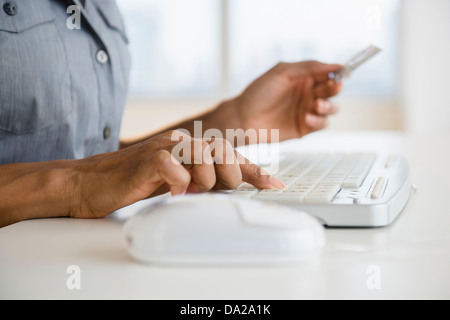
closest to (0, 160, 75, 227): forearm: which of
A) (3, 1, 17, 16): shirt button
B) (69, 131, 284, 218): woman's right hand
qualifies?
(69, 131, 284, 218): woman's right hand

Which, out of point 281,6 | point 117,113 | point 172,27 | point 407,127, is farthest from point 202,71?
point 117,113

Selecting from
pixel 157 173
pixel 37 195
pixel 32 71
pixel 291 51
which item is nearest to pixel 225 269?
pixel 157 173

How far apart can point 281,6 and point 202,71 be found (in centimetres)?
89

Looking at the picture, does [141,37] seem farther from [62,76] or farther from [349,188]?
[349,188]

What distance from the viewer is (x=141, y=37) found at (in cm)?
490

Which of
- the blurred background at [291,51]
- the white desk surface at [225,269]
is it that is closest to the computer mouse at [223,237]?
the white desk surface at [225,269]

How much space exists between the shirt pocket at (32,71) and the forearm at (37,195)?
193mm

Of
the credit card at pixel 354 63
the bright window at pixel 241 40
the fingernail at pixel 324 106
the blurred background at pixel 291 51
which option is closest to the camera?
the credit card at pixel 354 63

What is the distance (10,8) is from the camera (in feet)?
2.48

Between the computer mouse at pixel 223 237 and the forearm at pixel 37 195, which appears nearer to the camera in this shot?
the computer mouse at pixel 223 237

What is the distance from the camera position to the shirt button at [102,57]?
93cm

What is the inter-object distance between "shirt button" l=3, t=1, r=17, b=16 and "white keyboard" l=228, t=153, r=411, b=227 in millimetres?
403

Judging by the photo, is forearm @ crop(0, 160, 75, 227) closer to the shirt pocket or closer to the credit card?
the shirt pocket

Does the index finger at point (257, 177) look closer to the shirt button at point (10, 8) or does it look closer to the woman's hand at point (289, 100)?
the shirt button at point (10, 8)
